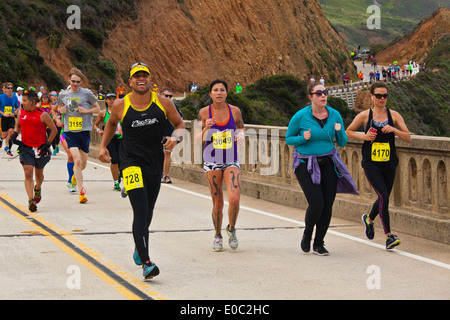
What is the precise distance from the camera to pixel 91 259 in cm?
854

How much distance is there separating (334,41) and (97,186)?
288ft

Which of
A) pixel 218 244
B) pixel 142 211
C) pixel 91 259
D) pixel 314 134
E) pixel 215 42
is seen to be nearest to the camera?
pixel 142 211

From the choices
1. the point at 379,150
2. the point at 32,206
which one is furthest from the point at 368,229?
the point at 32,206

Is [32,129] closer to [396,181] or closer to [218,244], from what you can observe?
[218,244]

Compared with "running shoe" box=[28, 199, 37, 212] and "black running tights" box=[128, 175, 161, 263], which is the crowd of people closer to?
"black running tights" box=[128, 175, 161, 263]

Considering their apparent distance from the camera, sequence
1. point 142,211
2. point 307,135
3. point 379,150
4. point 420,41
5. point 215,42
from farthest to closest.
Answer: point 420,41 → point 215,42 → point 379,150 → point 307,135 → point 142,211

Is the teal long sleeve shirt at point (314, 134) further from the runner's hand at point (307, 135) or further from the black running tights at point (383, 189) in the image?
the black running tights at point (383, 189)

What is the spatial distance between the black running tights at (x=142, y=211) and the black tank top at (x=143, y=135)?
12cm

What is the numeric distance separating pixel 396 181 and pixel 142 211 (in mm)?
4453

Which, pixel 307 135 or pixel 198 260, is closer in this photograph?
pixel 198 260

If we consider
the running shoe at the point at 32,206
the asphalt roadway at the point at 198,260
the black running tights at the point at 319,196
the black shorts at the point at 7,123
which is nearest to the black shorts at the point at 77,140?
the asphalt roadway at the point at 198,260

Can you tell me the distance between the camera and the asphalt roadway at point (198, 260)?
7.11 metres

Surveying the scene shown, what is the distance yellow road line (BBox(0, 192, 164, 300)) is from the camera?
279 inches
